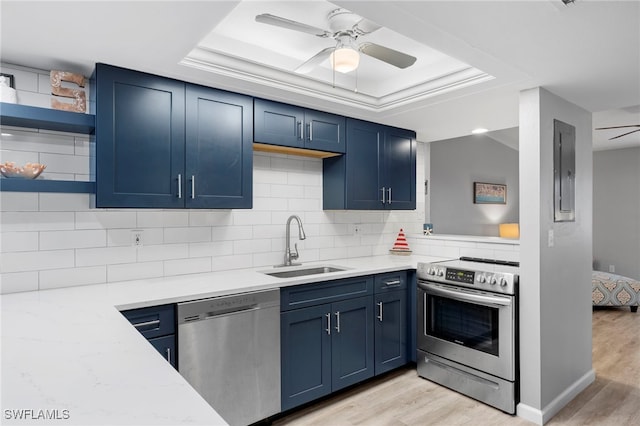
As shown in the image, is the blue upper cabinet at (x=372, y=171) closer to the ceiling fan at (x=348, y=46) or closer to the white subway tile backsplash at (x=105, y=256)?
the ceiling fan at (x=348, y=46)

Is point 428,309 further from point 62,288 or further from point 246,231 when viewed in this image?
point 62,288

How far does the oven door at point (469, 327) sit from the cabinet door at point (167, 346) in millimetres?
1972

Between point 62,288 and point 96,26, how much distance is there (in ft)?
4.79

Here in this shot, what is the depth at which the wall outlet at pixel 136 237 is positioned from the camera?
2.49 meters

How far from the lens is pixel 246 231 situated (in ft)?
9.83

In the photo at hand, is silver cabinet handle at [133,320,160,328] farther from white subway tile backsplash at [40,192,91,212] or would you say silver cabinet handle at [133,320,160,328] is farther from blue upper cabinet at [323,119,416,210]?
blue upper cabinet at [323,119,416,210]

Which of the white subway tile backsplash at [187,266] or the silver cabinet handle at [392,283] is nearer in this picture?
the white subway tile backsplash at [187,266]

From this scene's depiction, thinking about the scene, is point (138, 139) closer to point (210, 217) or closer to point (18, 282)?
point (210, 217)

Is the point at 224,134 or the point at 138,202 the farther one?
the point at 224,134

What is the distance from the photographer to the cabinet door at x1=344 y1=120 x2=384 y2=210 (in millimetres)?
3303

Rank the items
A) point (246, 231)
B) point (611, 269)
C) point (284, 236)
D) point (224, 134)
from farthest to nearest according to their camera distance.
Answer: point (611, 269) < point (284, 236) < point (246, 231) < point (224, 134)

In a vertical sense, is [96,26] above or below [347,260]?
above

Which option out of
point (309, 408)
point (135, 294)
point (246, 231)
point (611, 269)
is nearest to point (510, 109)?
point (246, 231)

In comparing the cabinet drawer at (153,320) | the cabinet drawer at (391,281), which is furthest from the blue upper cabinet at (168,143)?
the cabinet drawer at (391,281)
